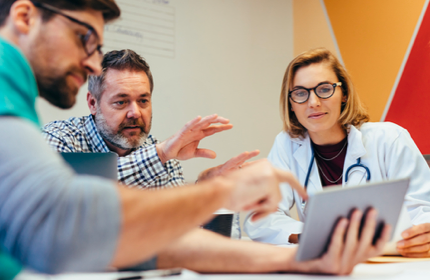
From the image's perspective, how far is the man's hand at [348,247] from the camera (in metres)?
0.69

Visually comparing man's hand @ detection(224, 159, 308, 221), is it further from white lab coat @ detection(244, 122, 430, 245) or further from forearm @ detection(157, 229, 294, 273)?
white lab coat @ detection(244, 122, 430, 245)

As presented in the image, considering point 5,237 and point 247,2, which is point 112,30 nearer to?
point 247,2

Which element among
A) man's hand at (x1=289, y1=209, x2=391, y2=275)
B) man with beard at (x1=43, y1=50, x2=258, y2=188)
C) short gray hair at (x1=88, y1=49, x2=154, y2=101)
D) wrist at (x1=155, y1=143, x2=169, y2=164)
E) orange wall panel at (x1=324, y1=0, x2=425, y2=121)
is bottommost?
man's hand at (x1=289, y1=209, x2=391, y2=275)

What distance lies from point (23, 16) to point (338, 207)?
0.67 meters

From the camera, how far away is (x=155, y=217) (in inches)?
20.1

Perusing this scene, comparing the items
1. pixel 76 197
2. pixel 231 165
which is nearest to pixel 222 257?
pixel 76 197

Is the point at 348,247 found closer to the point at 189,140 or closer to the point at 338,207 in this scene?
the point at 338,207

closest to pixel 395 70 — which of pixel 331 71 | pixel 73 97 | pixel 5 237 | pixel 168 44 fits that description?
pixel 331 71

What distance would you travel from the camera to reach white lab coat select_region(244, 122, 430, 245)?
154 centimetres

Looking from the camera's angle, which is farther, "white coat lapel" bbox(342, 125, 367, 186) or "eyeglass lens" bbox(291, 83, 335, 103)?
"eyeglass lens" bbox(291, 83, 335, 103)

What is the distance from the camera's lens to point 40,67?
0.67 m

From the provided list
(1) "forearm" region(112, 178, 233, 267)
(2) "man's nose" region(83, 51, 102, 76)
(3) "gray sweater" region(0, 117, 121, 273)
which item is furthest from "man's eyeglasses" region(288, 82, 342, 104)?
(3) "gray sweater" region(0, 117, 121, 273)

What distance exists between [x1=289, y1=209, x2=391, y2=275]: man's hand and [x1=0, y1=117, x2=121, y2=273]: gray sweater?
0.42m

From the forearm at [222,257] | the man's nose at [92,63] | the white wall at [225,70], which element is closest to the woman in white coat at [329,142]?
the forearm at [222,257]
